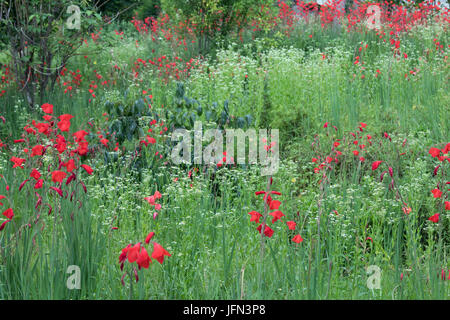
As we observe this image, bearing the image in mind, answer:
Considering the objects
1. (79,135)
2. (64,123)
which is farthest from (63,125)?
(79,135)

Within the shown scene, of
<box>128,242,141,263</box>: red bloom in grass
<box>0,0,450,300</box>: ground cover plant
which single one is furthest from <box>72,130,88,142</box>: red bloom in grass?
<box>128,242,141,263</box>: red bloom in grass

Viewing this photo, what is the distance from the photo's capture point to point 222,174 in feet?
16.4

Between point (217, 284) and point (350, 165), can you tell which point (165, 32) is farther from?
point (217, 284)

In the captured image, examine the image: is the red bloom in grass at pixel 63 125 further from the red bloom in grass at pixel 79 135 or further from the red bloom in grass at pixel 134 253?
the red bloom in grass at pixel 134 253

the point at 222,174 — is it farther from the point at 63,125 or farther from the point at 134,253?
the point at 134,253

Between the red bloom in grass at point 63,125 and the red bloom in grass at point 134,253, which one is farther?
the red bloom in grass at point 63,125

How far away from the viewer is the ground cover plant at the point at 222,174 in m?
2.45

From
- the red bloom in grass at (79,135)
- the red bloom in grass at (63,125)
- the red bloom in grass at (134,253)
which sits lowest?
the red bloom in grass at (134,253)

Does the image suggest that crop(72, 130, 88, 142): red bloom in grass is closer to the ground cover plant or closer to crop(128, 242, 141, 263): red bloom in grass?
the ground cover plant

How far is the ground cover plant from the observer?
8.04 feet

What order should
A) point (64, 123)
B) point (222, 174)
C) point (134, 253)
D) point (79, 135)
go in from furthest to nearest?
point (222, 174) → point (64, 123) → point (79, 135) → point (134, 253)

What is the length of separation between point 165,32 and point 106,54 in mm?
1991

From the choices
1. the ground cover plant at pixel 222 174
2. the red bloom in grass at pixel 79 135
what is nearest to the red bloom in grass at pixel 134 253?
the ground cover plant at pixel 222 174
